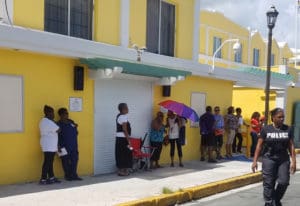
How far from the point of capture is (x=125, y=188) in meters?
9.45

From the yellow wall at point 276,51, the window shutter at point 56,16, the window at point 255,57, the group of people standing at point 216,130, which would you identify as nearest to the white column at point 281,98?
the group of people standing at point 216,130

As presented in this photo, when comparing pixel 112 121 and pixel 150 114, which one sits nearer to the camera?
pixel 112 121

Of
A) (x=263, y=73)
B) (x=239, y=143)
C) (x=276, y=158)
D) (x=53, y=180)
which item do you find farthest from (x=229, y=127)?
(x=276, y=158)

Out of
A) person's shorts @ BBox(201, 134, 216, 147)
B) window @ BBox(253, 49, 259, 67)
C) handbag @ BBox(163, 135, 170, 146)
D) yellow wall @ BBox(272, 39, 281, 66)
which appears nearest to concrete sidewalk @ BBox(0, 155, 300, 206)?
handbag @ BBox(163, 135, 170, 146)

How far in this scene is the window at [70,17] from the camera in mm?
10414

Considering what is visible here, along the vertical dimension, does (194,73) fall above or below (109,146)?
above

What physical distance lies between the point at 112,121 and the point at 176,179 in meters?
2.08

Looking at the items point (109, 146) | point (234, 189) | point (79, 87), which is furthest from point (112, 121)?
point (234, 189)

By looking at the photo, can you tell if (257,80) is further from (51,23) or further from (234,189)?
(51,23)

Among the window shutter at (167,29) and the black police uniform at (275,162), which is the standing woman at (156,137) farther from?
the black police uniform at (275,162)

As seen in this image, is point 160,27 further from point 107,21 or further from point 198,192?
point 198,192

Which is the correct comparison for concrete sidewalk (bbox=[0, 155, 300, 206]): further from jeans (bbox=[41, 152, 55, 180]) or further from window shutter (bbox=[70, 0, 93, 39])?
window shutter (bbox=[70, 0, 93, 39])

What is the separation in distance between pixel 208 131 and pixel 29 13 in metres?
6.66

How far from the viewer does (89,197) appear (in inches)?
331
